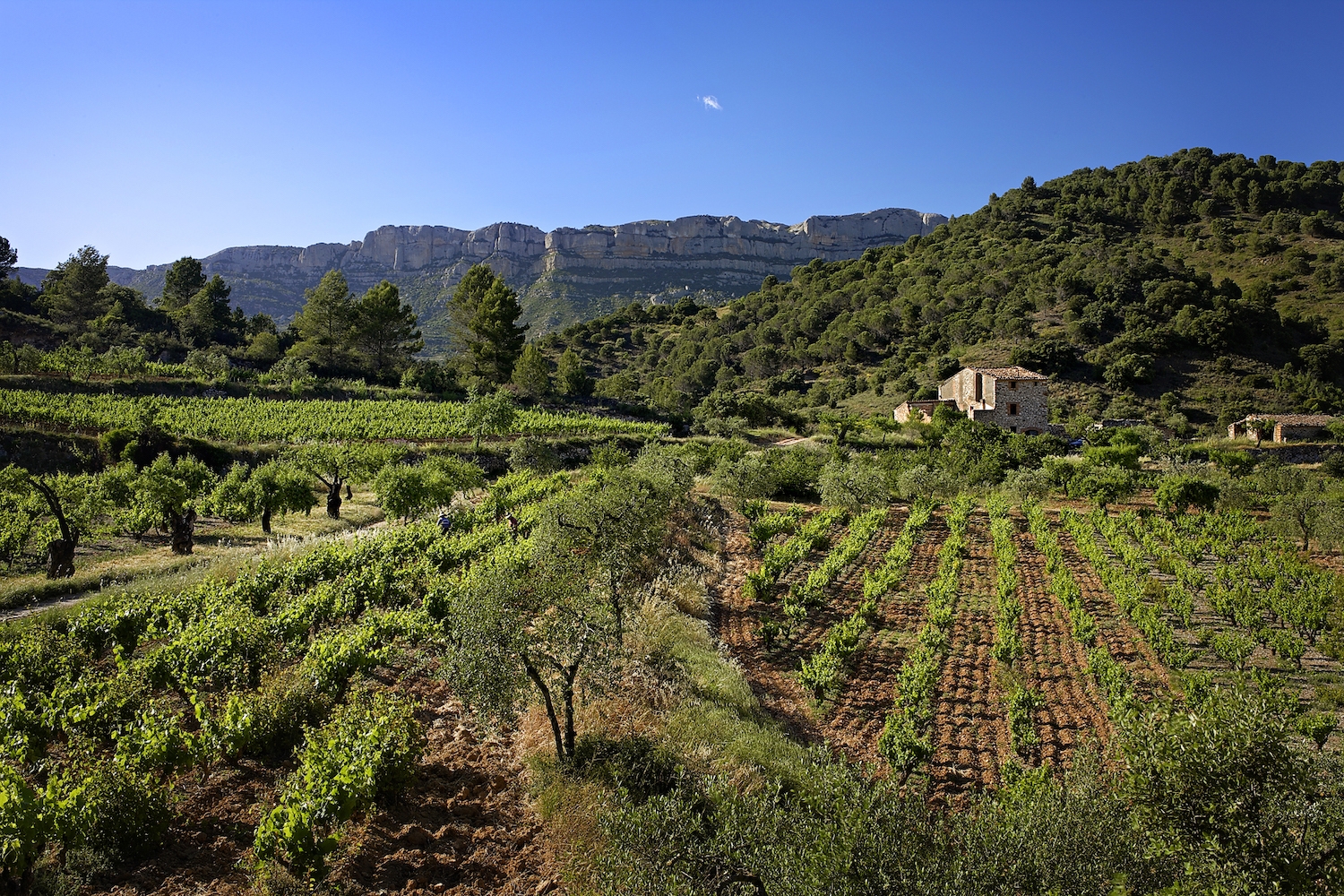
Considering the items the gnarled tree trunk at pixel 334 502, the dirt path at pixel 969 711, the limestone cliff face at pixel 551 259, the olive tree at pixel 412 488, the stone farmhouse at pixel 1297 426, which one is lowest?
the dirt path at pixel 969 711

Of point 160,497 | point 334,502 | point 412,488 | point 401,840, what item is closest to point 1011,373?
point 412,488

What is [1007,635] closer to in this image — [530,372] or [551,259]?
[530,372]

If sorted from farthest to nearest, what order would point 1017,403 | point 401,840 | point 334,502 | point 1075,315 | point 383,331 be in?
point 1075,315 < point 383,331 < point 1017,403 < point 334,502 < point 401,840

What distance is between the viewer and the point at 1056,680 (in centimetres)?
1191

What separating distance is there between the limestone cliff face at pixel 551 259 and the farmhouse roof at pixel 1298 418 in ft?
300

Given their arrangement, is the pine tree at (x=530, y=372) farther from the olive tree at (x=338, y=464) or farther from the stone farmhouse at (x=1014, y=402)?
the stone farmhouse at (x=1014, y=402)

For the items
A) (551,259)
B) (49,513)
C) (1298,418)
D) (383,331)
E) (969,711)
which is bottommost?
(969,711)

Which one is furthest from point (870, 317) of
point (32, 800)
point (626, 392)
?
point (32, 800)

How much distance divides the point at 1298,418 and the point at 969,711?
43.7 metres

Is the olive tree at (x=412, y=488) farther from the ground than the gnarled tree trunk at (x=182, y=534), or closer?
farther from the ground

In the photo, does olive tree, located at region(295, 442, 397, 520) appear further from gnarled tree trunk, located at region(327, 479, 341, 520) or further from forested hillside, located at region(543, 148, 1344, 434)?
forested hillside, located at region(543, 148, 1344, 434)

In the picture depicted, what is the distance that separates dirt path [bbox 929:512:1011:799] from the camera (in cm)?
912

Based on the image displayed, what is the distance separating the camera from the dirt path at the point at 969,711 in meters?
9.12

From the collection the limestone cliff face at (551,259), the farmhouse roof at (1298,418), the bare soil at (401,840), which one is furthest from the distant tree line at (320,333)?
the limestone cliff face at (551,259)
